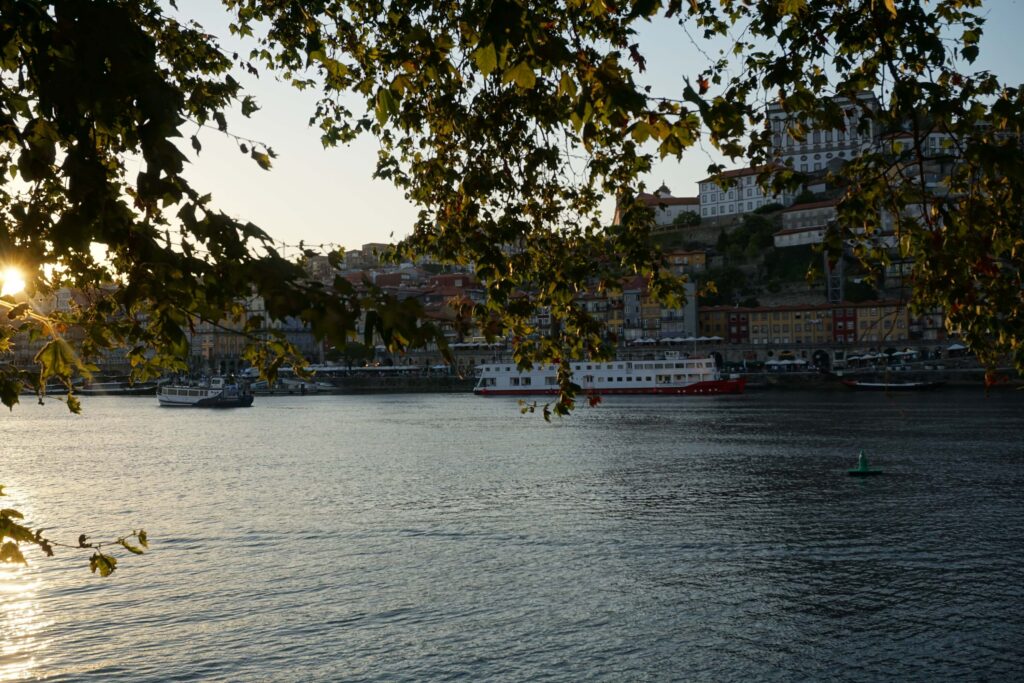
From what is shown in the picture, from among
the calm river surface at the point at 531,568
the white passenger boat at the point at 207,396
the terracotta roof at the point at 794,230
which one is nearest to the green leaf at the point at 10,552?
the calm river surface at the point at 531,568

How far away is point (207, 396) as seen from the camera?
10506 cm

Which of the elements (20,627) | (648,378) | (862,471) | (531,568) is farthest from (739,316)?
(20,627)

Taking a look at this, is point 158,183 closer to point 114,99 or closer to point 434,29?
point 114,99

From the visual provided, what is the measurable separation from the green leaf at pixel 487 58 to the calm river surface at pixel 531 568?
11253 mm

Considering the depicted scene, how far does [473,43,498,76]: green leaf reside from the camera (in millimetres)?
3803

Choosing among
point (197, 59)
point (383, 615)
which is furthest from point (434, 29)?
point (383, 615)

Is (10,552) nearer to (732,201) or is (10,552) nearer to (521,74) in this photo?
(521,74)

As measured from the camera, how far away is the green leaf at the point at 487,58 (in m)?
3.80

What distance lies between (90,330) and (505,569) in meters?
14.8

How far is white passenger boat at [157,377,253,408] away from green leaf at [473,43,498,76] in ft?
341

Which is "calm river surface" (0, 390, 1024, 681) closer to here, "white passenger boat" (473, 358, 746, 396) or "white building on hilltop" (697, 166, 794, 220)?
"white passenger boat" (473, 358, 746, 396)

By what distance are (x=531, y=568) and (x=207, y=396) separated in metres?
90.4

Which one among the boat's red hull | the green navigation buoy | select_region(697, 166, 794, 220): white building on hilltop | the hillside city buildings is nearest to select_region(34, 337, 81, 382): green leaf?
the green navigation buoy

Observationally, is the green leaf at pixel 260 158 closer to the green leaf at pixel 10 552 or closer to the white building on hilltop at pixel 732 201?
Result: the green leaf at pixel 10 552
